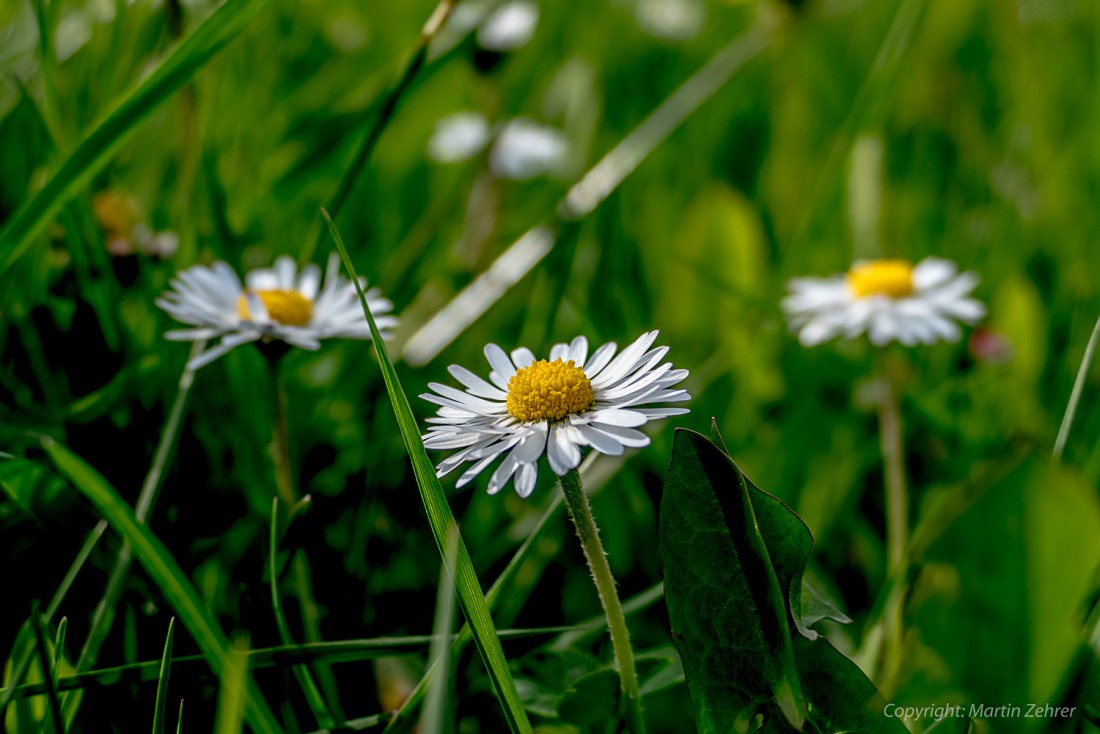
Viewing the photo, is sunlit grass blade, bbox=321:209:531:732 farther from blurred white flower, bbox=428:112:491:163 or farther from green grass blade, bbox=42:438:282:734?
blurred white flower, bbox=428:112:491:163

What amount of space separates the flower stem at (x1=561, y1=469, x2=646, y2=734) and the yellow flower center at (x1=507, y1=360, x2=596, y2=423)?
7cm

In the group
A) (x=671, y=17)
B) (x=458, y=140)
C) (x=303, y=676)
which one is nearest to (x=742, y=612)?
(x=303, y=676)

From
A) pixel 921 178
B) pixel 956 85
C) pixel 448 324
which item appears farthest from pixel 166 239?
pixel 956 85

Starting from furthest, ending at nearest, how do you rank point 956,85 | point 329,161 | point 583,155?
point 956,85 < point 583,155 < point 329,161

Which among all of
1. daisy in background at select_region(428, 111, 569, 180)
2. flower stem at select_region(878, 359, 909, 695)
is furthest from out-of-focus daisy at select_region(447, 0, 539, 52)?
flower stem at select_region(878, 359, 909, 695)

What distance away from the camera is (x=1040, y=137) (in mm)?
1811

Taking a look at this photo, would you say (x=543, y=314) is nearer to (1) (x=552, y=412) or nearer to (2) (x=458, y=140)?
(1) (x=552, y=412)

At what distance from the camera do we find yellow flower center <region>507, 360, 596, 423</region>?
688 millimetres

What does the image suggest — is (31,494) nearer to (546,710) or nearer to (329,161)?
(546,710)

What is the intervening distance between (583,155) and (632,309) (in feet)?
1.56

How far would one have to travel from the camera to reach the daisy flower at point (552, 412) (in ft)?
2.05

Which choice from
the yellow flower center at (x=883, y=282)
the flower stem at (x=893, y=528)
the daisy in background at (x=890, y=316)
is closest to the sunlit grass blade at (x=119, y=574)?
the flower stem at (x=893, y=528)

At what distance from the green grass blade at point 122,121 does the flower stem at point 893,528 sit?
2.62 ft

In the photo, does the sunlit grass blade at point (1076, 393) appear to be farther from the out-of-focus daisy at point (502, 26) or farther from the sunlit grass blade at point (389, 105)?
the out-of-focus daisy at point (502, 26)
